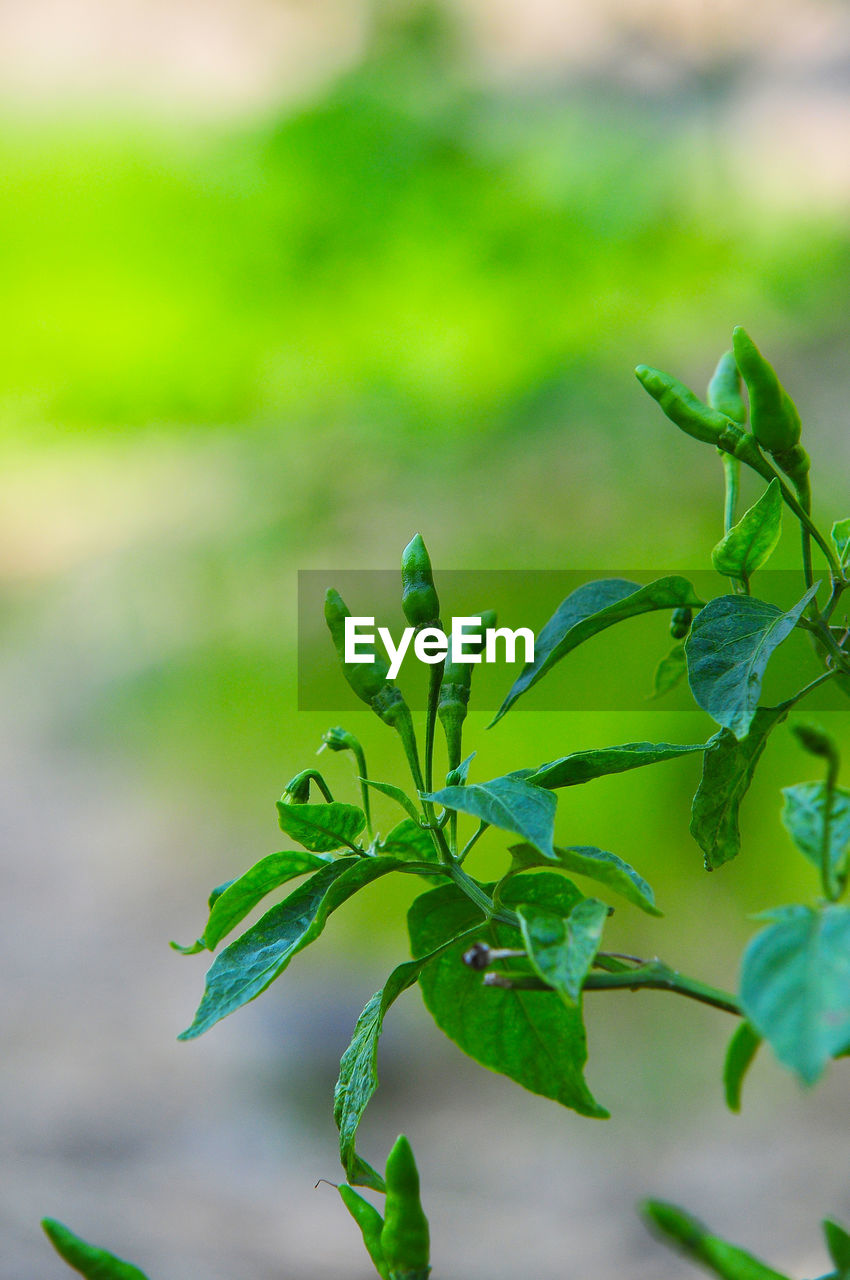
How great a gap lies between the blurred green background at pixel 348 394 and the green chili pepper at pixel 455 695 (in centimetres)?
154

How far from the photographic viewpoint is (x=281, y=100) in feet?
7.47

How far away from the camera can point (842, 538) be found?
37cm

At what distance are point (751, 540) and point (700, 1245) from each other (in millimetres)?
218

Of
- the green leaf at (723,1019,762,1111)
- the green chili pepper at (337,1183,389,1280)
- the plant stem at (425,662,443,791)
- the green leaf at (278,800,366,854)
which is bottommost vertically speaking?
the green chili pepper at (337,1183,389,1280)

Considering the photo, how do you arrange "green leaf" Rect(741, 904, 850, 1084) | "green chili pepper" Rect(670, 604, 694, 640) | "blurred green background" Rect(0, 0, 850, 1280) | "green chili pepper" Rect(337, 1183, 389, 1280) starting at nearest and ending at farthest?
"green leaf" Rect(741, 904, 850, 1084), "green chili pepper" Rect(337, 1183, 389, 1280), "green chili pepper" Rect(670, 604, 694, 640), "blurred green background" Rect(0, 0, 850, 1280)

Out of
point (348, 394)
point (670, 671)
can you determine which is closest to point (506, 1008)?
point (670, 671)

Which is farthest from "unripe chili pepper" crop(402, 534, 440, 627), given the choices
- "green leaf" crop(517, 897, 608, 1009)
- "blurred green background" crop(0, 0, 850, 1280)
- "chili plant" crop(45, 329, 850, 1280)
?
"blurred green background" crop(0, 0, 850, 1280)

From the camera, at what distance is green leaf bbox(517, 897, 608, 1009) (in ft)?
0.70

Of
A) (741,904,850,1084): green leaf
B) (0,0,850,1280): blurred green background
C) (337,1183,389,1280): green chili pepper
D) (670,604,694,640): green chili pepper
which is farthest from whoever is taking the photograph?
(0,0,850,1280): blurred green background

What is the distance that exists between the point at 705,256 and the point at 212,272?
3.39 feet

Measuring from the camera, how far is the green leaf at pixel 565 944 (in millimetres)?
212

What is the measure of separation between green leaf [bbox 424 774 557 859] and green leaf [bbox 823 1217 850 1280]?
9cm

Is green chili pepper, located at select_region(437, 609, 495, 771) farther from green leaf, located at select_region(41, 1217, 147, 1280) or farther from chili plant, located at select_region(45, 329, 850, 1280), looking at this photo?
green leaf, located at select_region(41, 1217, 147, 1280)

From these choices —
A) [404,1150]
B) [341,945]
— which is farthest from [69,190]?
[404,1150]
